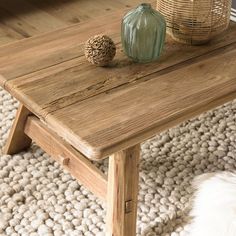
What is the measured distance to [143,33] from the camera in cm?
145

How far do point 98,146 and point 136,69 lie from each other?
34 centimetres

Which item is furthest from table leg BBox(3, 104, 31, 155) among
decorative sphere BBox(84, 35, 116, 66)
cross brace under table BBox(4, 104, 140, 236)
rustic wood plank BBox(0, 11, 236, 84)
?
decorative sphere BBox(84, 35, 116, 66)

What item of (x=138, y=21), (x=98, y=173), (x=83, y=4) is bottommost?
(x=83, y=4)

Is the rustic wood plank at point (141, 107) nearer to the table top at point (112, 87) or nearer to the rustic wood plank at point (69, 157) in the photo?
the table top at point (112, 87)

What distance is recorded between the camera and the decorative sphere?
1426 millimetres

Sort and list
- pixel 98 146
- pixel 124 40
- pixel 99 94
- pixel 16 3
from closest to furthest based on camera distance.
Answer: pixel 98 146, pixel 99 94, pixel 124 40, pixel 16 3

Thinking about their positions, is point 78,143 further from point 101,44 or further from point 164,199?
point 164,199

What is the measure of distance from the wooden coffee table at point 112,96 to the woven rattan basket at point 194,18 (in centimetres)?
3

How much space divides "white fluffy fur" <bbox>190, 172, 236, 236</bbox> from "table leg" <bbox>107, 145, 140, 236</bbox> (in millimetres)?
167

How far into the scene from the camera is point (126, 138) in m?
1.22

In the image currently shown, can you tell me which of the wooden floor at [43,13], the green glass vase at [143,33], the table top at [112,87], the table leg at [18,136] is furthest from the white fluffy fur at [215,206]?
the wooden floor at [43,13]

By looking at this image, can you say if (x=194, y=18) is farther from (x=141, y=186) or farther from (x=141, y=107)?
(x=141, y=186)

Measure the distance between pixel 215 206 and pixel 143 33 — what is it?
0.46 m

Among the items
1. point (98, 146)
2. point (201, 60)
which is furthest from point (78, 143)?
point (201, 60)
